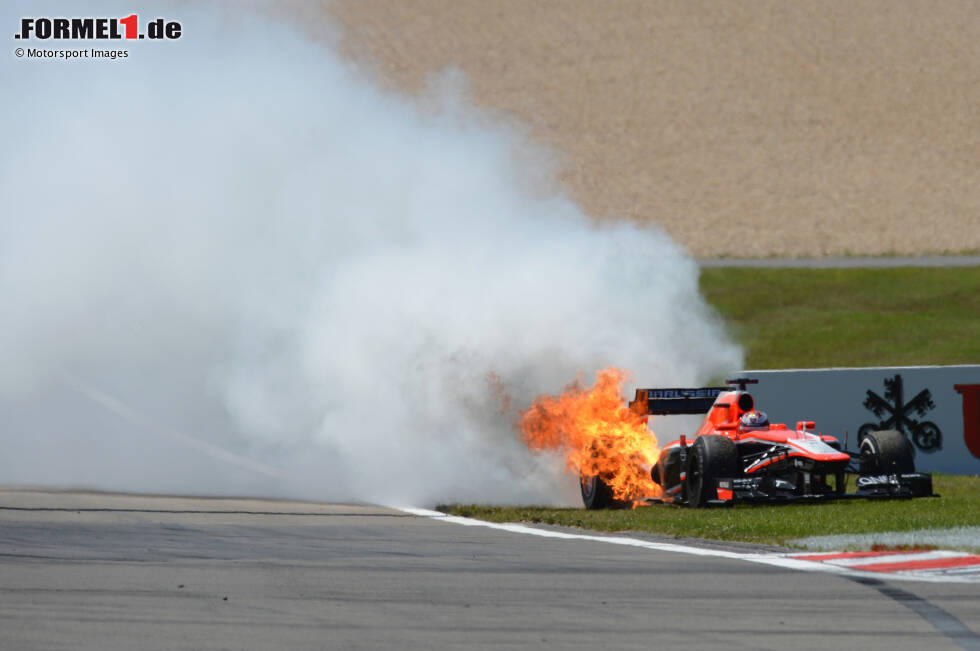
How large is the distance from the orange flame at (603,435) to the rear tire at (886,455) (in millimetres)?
2912

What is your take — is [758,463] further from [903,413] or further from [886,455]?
[903,413]

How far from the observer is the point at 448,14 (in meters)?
100

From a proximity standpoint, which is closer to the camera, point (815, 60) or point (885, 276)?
point (885, 276)

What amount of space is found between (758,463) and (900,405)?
21.7 feet

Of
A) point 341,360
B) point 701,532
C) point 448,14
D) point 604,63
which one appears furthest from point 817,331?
point 448,14

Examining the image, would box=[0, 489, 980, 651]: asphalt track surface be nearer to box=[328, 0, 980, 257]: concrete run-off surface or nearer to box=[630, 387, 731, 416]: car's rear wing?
box=[630, 387, 731, 416]: car's rear wing

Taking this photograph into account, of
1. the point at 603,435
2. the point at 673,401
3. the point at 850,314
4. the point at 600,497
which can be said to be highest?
the point at 850,314

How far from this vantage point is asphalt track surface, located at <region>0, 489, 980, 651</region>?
933 cm

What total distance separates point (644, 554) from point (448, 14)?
88.8 meters

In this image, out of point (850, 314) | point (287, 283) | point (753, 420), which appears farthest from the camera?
point (850, 314)

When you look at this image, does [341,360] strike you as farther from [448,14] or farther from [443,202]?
[448,14]

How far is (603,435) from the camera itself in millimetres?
20938

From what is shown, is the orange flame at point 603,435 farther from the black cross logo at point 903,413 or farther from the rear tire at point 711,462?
the black cross logo at point 903,413

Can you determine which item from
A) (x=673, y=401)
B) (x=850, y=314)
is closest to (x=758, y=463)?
(x=673, y=401)
